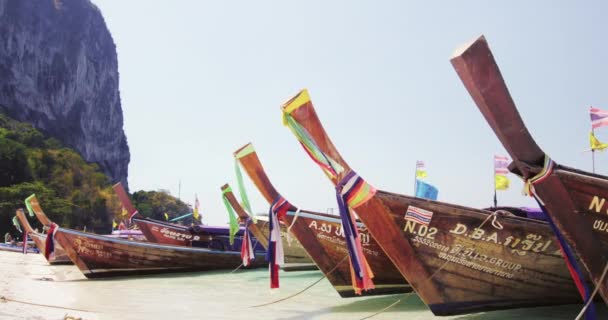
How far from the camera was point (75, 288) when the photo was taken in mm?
10961

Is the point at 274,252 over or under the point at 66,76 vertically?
under

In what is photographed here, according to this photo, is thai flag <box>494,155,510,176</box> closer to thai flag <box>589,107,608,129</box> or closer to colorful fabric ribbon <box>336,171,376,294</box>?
thai flag <box>589,107,608,129</box>

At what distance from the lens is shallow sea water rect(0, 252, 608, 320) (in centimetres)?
712

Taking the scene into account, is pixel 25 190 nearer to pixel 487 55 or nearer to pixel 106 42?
pixel 487 55

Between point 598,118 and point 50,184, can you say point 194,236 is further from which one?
point 50,184

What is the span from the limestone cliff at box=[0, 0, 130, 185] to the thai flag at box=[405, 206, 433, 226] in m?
67.1

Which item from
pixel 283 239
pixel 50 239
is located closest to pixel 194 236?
pixel 283 239

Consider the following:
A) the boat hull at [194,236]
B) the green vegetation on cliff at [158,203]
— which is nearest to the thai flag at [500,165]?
the boat hull at [194,236]

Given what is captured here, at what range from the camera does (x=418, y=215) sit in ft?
20.1

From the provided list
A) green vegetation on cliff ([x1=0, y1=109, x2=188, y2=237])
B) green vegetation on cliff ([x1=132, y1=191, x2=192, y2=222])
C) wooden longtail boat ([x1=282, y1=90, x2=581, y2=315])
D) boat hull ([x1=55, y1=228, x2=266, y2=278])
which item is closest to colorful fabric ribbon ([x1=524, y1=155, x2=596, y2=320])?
wooden longtail boat ([x1=282, y1=90, x2=581, y2=315])

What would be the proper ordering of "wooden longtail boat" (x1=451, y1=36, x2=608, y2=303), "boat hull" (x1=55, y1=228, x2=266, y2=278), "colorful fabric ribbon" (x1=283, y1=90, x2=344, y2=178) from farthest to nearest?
"boat hull" (x1=55, y1=228, x2=266, y2=278) < "colorful fabric ribbon" (x1=283, y1=90, x2=344, y2=178) < "wooden longtail boat" (x1=451, y1=36, x2=608, y2=303)

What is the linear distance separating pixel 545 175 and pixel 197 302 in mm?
6466

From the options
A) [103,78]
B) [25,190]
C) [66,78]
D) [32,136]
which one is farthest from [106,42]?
[25,190]

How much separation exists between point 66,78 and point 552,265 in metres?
78.8
